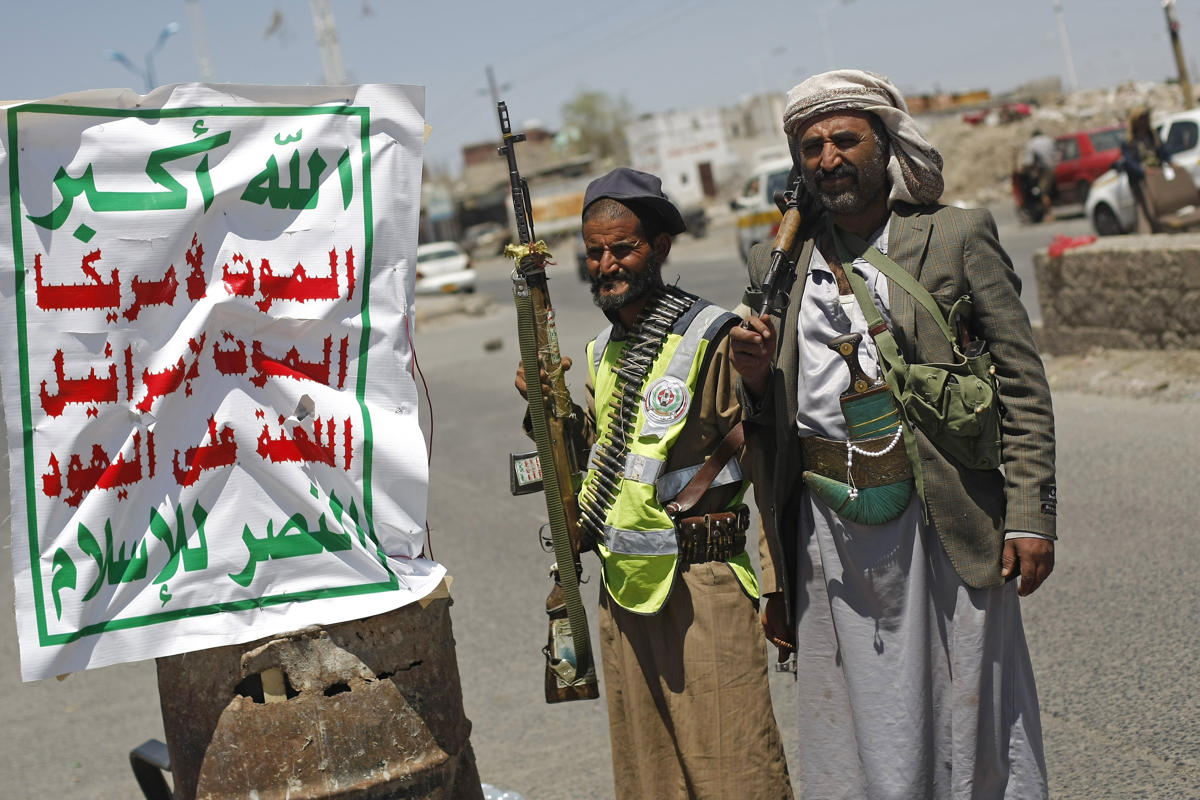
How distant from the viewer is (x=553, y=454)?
3.16 m

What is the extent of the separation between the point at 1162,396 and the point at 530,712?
5594mm

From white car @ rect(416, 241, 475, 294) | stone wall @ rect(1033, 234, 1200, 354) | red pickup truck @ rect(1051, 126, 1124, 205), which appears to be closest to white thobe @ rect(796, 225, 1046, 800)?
stone wall @ rect(1033, 234, 1200, 354)

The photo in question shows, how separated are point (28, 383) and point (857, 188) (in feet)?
6.57

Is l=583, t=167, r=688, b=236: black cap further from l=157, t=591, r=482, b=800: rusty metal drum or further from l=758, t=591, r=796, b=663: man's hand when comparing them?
l=157, t=591, r=482, b=800: rusty metal drum

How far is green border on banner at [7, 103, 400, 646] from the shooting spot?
2816mm

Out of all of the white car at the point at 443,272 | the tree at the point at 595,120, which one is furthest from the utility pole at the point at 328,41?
the tree at the point at 595,120

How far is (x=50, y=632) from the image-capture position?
9.36ft

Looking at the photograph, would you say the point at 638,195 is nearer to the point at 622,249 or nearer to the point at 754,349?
the point at 622,249

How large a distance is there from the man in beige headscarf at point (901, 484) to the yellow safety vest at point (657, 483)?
0.48ft

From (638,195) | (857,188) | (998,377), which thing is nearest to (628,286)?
(638,195)

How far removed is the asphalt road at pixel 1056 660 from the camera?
13.5 ft

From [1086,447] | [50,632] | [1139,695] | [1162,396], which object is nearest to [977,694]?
[1139,695]

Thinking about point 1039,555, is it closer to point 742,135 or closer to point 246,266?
point 246,266

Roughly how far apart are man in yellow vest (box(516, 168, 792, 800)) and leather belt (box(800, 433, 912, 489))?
28 cm
